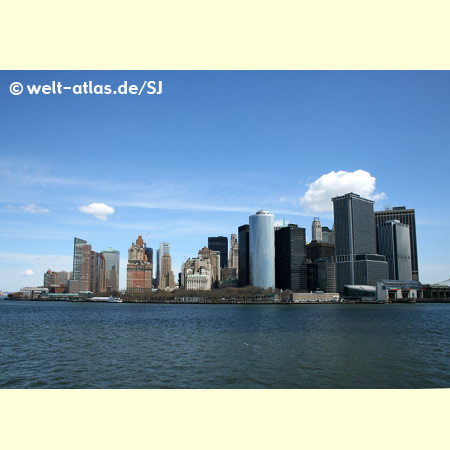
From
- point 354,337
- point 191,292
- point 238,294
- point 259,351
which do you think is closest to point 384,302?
point 238,294

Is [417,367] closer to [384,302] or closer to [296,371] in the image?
[296,371]

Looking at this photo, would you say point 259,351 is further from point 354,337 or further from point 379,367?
point 354,337

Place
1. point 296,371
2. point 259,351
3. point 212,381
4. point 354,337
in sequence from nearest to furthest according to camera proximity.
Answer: point 212,381
point 296,371
point 259,351
point 354,337

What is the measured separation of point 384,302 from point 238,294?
228ft

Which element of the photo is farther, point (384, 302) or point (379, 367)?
point (384, 302)

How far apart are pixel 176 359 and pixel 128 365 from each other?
326cm

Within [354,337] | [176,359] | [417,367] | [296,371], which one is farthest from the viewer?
[354,337]

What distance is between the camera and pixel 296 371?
22.8 meters

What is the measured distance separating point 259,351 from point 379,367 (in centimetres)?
857

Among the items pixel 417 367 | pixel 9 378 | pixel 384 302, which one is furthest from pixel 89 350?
pixel 384 302

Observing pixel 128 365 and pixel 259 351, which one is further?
pixel 259 351

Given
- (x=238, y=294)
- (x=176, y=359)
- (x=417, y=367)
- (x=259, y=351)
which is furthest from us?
(x=238, y=294)

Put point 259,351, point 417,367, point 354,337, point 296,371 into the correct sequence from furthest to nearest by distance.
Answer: point 354,337, point 259,351, point 417,367, point 296,371

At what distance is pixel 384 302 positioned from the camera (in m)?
196
